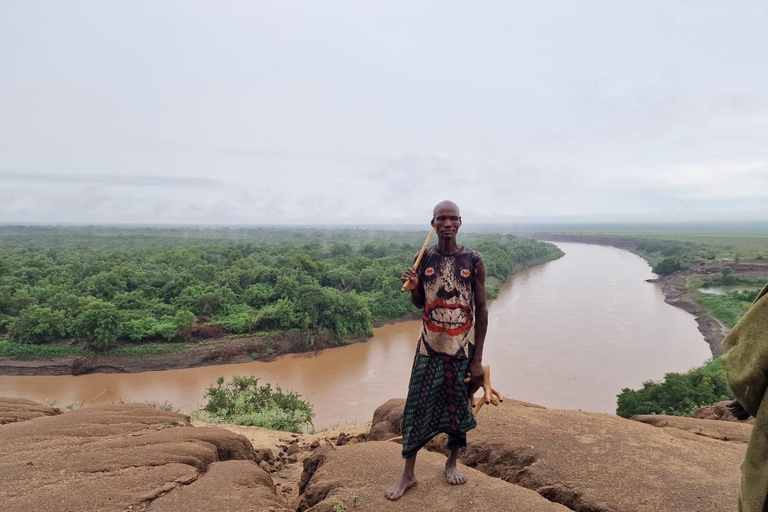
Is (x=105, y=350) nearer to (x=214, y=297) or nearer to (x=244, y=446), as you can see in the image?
(x=214, y=297)

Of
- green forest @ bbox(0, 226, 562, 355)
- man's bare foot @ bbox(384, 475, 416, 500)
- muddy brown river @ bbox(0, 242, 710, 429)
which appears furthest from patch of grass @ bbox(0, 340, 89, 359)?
man's bare foot @ bbox(384, 475, 416, 500)

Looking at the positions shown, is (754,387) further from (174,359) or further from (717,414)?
(174,359)

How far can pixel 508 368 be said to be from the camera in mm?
15805

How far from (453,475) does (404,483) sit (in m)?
0.39

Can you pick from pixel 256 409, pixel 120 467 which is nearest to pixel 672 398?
pixel 256 409

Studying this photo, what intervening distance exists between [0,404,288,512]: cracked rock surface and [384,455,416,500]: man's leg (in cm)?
92

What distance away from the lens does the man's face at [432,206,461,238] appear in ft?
9.34

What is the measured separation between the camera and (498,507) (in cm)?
283

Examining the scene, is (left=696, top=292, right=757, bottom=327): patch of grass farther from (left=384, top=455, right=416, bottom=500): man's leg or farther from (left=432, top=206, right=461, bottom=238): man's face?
(left=432, top=206, right=461, bottom=238): man's face

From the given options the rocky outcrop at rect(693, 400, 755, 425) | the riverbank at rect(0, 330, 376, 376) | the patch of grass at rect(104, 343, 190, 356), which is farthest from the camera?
the patch of grass at rect(104, 343, 190, 356)

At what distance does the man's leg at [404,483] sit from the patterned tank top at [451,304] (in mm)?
835

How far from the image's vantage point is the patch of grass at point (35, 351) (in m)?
16.3

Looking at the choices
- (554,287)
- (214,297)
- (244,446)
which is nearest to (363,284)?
(214,297)

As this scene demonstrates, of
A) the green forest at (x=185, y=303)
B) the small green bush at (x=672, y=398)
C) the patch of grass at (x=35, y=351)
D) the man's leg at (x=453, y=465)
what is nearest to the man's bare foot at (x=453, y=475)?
the man's leg at (x=453, y=465)
